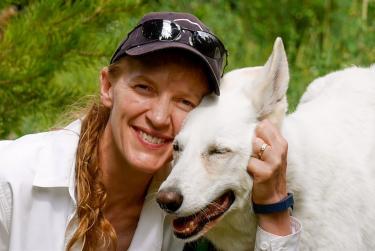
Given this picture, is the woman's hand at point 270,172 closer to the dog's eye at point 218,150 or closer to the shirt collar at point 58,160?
the dog's eye at point 218,150

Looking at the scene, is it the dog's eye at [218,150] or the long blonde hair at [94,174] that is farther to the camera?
the long blonde hair at [94,174]

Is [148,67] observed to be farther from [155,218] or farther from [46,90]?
[46,90]

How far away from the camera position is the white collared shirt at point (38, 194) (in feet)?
9.51

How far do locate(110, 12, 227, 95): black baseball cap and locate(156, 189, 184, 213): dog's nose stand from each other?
1.49 feet

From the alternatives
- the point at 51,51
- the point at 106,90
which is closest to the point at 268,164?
the point at 106,90

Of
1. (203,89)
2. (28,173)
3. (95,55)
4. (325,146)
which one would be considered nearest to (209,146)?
(203,89)

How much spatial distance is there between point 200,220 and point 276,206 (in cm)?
29

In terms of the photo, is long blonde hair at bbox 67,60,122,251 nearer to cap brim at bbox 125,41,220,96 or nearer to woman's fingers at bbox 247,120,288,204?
cap brim at bbox 125,41,220,96

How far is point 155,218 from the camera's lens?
3.12m

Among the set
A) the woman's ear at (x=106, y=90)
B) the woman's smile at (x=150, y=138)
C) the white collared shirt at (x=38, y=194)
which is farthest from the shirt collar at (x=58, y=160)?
the woman's smile at (x=150, y=138)

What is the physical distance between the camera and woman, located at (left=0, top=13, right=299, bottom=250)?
2.77 metres

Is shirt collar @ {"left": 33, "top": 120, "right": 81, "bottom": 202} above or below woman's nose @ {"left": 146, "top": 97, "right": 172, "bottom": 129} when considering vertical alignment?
below

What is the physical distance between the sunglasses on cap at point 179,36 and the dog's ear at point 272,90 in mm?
205

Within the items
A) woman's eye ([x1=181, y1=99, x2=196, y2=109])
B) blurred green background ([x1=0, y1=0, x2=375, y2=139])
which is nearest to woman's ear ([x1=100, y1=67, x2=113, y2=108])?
woman's eye ([x1=181, y1=99, x2=196, y2=109])
